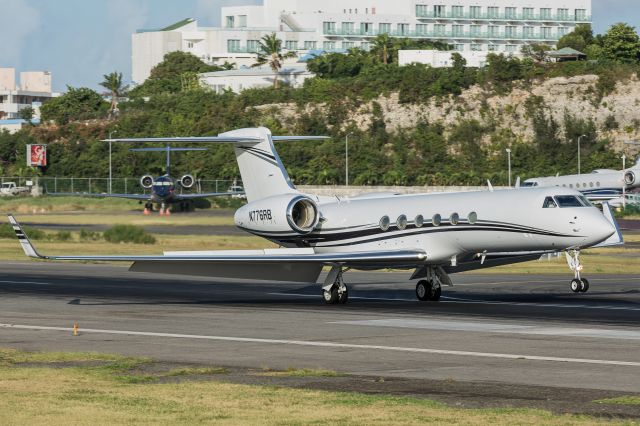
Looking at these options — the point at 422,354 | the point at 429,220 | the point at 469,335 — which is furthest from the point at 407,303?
the point at 422,354

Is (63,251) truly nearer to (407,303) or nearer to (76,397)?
(407,303)

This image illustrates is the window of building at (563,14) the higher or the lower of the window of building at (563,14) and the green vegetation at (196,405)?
the higher

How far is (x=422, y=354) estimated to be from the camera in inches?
850

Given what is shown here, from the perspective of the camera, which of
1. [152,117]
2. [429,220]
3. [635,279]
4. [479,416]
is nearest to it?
[479,416]

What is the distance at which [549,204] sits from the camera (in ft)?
102

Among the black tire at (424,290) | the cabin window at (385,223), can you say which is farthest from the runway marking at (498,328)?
the black tire at (424,290)

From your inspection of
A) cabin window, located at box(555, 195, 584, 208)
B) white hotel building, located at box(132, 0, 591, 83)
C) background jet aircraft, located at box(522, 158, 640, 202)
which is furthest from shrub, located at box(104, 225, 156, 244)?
white hotel building, located at box(132, 0, 591, 83)

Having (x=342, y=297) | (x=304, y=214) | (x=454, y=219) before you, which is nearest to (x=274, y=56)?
(x=304, y=214)

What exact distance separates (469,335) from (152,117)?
12424cm

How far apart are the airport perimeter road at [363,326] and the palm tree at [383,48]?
12015 cm

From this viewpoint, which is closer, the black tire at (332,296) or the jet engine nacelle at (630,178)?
the black tire at (332,296)

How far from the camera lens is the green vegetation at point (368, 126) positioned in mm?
128750

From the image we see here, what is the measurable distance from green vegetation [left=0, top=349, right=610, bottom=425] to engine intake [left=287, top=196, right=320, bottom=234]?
14.8 metres

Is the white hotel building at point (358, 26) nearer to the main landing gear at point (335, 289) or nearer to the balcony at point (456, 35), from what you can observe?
the balcony at point (456, 35)
